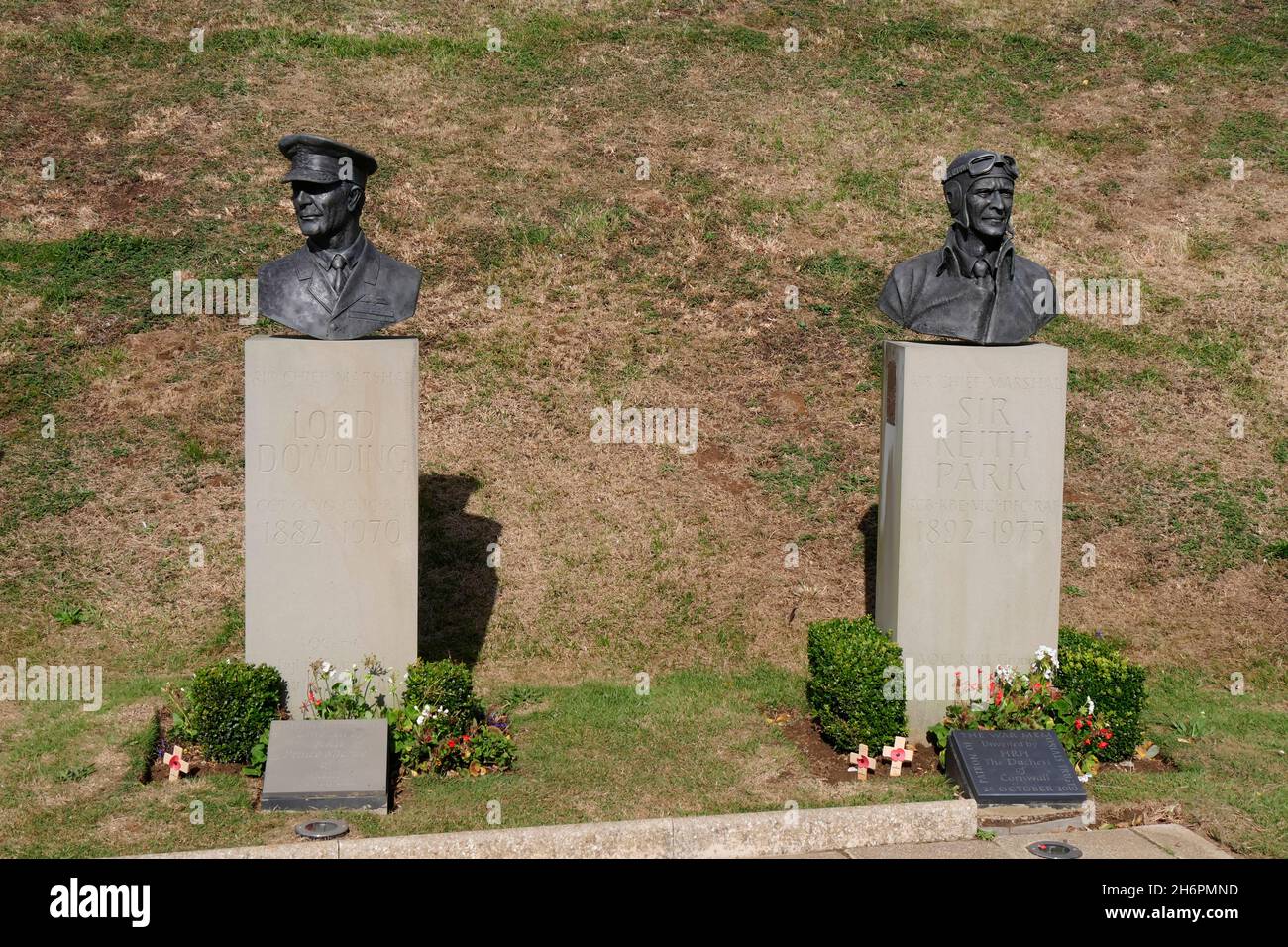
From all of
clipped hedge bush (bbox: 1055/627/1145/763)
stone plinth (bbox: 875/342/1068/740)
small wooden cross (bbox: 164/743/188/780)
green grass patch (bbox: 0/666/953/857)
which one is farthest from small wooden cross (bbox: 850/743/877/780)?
small wooden cross (bbox: 164/743/188/780)

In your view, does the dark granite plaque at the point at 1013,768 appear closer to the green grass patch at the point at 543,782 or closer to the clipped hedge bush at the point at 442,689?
the green grass patch at the point at 543,782

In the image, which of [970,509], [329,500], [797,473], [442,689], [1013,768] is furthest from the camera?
[797,473]

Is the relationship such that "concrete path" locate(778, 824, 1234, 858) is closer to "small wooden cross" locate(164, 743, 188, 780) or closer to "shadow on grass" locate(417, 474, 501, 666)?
"small wooden cross" locate(164, 743, 188, 780)

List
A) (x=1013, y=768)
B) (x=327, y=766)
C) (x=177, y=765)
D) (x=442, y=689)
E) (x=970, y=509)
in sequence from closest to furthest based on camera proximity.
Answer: (x=327, y=766)
(x=1013, y=768)
(x=177, y=765)
(x=442, y=689)
(x=970, y=509)

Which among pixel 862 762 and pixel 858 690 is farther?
pixel 858 690

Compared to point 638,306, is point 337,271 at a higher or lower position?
lower

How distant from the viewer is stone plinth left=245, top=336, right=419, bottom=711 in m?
9.57

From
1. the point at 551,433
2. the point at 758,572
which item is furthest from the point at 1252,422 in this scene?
the point at 551,433

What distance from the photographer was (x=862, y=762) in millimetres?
9727

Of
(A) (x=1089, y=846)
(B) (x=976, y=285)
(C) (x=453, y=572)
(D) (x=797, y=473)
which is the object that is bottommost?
(A) (x=1089, y=846)

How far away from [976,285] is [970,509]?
162 cm

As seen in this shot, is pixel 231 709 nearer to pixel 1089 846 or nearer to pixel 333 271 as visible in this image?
pixel 333 271

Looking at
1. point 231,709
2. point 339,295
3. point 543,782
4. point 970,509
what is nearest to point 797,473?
point 970,509

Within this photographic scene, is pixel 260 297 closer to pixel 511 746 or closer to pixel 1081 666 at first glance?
pixel 511 746
